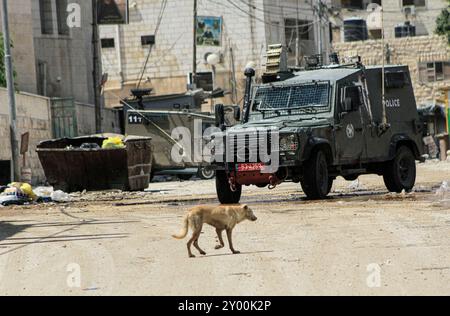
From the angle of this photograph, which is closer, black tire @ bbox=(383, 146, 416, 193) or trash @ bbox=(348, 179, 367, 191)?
black tire @ bbox=(383, 146, 416, 193)

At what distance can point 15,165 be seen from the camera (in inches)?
1275

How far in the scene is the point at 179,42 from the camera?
63312mm

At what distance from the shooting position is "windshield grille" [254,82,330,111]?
2234 cm

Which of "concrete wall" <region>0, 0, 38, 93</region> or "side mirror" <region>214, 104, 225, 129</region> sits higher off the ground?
"concrete wall" <region>0, 0, 38, 93</region>

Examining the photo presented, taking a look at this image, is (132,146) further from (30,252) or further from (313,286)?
(313,286)

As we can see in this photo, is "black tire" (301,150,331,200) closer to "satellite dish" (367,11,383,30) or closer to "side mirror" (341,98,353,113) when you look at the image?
"side mirror" (341,98,353,113)

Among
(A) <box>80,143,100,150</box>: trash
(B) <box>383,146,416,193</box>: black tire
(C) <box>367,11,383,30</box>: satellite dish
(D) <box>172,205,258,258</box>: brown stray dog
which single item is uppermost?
(C) <box>367,11,383,30</box>: satellite dish

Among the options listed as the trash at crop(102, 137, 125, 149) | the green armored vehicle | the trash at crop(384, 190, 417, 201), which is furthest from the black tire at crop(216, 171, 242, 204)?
the green armored vehicle

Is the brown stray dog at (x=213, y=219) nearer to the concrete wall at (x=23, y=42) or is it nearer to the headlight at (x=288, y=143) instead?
the headlight at (x=288, y=143)

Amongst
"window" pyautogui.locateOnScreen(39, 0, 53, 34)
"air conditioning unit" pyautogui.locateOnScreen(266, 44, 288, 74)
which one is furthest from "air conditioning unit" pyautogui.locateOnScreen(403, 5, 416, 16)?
"air conditioning unit" pyautogui.locateOnScreen(266, 44, 288, 74)

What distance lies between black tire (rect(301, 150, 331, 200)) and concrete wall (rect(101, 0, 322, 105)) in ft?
130

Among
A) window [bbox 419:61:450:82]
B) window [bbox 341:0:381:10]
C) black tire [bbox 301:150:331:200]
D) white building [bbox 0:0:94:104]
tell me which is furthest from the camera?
window [bbox 341:0:381:10]

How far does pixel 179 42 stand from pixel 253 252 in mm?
50677

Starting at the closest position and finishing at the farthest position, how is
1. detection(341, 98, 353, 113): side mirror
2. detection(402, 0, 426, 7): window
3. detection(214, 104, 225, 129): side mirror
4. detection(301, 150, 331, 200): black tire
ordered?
1. detection(301, 150, 331, 200): black tire
2. detection(341, 98, 353, 113): side mirror
3. detection(214, 104, 225, 129): side mirror
4. detection(402, 0, 426, 7): window
